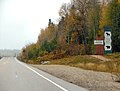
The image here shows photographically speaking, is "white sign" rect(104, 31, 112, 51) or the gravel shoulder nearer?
"white sign" rect(104, 31, 112, 51)

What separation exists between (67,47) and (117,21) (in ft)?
70.8

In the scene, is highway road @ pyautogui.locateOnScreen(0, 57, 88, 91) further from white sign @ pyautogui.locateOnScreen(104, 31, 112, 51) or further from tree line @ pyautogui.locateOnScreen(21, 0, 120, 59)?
tree line @ pyautogui.locateOnScreen(21, 0, 120, 59)

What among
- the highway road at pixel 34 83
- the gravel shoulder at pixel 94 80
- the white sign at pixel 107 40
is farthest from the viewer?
the gravel shoulder at pixel 94 80

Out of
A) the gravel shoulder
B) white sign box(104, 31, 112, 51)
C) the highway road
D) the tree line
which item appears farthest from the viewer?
the tree line

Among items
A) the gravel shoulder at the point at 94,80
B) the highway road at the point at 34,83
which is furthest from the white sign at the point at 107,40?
the highway road at the point at 34,83

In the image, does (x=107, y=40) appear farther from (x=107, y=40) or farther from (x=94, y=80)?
(x=94, y=80)

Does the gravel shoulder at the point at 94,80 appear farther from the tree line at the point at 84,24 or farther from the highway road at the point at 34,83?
the tree line at the point at 84,24

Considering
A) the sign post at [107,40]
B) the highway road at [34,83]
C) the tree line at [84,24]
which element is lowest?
the highway road at [34,83]

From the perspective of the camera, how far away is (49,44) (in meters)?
123

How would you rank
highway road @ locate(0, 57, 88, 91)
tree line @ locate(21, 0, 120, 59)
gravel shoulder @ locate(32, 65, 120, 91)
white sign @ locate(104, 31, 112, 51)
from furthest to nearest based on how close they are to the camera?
tree line @ locate(21, 0, 120, 59)
gravel shoulder @ locate(32, 65, 120, 91)
highway road @ locate(0, 57, 88, 91)
white sign @ locate(104, 31, 112, 51)

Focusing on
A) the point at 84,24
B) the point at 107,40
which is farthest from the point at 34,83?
the point at 84,24

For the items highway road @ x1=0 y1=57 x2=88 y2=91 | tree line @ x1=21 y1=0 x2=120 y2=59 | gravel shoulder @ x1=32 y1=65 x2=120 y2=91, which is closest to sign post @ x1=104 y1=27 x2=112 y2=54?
gravel shoulder @ x1=32 y1=65 x2=120 y2=91

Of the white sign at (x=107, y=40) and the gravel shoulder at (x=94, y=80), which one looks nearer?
the white sign at (x=107, y=40)

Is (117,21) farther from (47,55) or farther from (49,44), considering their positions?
(49,44)
